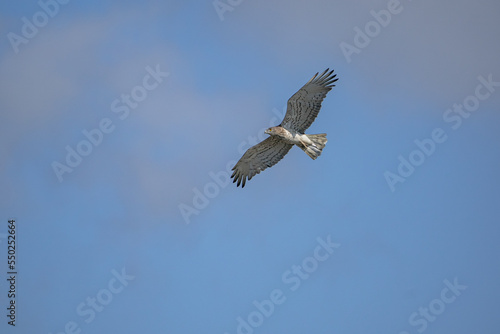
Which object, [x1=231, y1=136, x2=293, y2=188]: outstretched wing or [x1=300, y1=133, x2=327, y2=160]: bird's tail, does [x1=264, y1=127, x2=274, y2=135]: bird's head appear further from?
[x1=300, y1=133, x2=327, y2=160]: bird's tail

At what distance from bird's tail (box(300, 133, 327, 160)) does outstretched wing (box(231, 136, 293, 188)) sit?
108 cm

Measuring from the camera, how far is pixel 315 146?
34312 millimetres

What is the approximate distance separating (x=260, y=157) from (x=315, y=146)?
6.79 ft

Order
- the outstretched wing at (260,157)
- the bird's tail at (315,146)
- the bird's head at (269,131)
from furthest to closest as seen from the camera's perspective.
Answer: the outstretched wing at (260,157) < the bird's head at (269,131) < the bird's tail at (315,146)

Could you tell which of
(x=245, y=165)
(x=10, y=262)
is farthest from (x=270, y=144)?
(x=10, y=262)

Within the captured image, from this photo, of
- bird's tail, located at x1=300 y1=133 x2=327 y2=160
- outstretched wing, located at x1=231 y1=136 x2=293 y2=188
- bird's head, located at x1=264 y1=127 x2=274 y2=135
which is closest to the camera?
bird's tail, located at x1=300 y1=133 x2=327 y2=160

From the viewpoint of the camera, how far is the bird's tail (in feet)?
112

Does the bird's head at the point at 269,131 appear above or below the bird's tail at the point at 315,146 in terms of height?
A: above

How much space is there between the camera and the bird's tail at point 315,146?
34250 mm

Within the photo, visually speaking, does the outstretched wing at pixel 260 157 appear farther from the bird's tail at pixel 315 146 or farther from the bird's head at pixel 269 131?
the bird's tail at pixel 315 146

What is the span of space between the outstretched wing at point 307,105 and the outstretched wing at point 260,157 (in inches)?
30.5

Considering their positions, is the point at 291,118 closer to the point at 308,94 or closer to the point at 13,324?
the point at 308,94

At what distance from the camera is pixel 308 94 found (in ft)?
113

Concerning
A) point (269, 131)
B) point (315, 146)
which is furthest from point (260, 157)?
point (315, 146)
